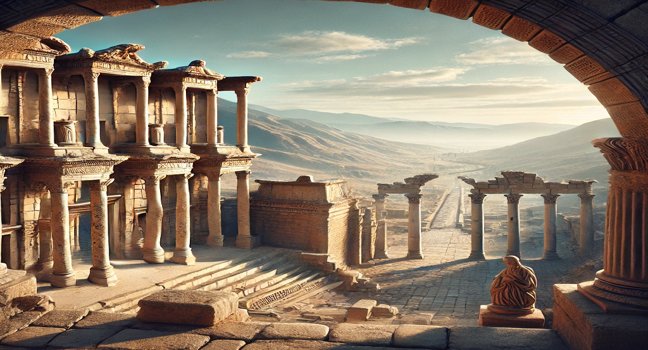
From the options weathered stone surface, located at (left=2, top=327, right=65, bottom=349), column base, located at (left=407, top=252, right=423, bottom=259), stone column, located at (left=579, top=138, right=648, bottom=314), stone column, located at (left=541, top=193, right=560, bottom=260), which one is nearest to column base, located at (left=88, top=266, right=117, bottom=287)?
weathered stone surface, located at (left=2, top=327, right=65, bottom=349)

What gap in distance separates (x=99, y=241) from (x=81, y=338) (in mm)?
10560

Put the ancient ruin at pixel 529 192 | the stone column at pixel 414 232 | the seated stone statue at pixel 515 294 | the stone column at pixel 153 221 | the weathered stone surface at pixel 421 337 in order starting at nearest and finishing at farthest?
the weathered stone surface at pixel 421 337
the seated stone statue at pixel 515 294
the stone column at pixel 153 221
the ancient ruin at pixel 529 192
the stone column at pixel 414 232

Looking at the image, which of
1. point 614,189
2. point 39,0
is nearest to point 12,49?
point 39,0

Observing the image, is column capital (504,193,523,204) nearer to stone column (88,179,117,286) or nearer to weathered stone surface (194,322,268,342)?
stone column (88,179,117,286)

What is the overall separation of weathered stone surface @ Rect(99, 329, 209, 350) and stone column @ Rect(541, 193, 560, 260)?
83.9ft

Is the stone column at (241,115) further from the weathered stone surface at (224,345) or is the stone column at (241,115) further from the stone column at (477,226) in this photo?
the weathered stone surface at (224,345)

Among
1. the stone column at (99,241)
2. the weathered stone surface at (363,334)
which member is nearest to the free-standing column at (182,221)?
the stone column at (99,241)

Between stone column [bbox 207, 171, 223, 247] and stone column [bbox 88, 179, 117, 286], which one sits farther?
stone column [bbox 207, 171, 223, 247]

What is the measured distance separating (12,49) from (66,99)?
13383 mm

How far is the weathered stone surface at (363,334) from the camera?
7.43 meters

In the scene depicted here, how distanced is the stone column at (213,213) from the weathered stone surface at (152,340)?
52.6 ft

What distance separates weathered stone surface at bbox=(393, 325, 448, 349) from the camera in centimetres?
722

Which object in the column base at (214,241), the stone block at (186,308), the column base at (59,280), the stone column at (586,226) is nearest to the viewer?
the stone block at (186,308)

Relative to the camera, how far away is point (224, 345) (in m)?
7.38
